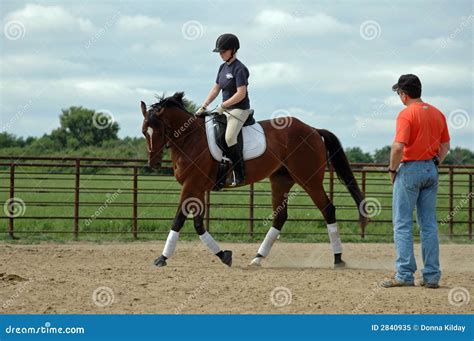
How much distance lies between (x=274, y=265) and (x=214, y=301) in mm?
3069

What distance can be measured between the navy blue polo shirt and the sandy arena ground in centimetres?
206

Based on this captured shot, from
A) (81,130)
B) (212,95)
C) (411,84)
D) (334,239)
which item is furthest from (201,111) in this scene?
(81,130)

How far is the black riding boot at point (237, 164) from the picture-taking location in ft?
27.7

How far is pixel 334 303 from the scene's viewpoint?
19.2 feet

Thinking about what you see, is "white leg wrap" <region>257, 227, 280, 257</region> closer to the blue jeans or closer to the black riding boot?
the black riding boot

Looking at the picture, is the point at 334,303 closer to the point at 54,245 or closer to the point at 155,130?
the point at 155,130

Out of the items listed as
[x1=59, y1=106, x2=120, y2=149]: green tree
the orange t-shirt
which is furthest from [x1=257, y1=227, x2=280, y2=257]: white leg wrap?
[x1=59, y1=106, x2=120, y2=149]: green tree

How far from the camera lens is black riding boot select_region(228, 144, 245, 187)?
8.45 meters

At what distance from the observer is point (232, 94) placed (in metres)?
8.30

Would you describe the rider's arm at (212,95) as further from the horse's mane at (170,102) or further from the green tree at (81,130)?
the green tree at (81,130)

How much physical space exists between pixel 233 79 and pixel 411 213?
2.83m
